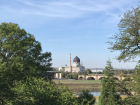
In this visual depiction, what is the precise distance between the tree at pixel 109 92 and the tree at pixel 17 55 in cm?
808

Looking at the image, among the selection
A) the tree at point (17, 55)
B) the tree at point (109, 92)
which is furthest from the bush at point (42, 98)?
the tree at point (17, 55)

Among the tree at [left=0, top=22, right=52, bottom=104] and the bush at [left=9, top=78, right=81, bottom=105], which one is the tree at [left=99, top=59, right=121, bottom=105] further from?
the tree at [left=0, top=22, right=52, bottom=104]

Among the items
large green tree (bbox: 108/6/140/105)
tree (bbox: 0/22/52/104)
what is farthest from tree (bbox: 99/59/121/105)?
tree (bbox: 0/22/52/104)

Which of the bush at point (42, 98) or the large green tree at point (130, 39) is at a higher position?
the large green tree at point (130, 39)

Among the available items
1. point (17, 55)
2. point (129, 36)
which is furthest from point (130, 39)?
point (17, 55)

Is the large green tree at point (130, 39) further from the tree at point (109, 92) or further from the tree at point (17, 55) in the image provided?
the tree at point (17, 55)

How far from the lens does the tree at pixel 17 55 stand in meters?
17.7

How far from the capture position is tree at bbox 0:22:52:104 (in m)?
17.7

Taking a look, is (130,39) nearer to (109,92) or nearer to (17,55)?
(109,92)

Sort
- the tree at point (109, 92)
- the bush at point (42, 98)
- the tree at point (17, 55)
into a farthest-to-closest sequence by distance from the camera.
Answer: the tree at point (17, 55) < the tree at point (109, 92) < the bush at point (42, 98)

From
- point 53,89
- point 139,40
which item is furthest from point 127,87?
point 53,89

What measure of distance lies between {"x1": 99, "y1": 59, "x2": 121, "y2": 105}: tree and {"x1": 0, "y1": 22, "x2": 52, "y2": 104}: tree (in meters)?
8.08

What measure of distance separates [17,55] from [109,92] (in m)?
10.3

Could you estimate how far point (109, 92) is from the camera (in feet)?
42.6
